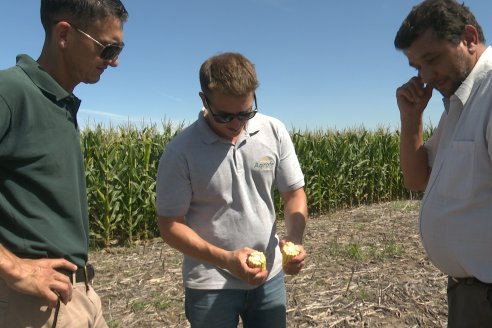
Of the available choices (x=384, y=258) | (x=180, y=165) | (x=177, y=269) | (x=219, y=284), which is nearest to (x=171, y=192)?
(x=180, y=165)

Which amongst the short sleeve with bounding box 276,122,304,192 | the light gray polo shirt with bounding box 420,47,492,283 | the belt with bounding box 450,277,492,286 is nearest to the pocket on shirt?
the light gray polo shirt with bounding box 420,47,492,283

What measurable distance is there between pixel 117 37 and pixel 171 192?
0.79 meters

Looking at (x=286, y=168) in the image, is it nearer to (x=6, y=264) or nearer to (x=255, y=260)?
(x=255, y=260)

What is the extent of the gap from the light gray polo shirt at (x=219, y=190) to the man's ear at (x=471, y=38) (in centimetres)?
106

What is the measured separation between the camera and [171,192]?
7.07 feet

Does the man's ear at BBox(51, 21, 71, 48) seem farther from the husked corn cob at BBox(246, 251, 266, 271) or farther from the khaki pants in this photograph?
the husked corn cob at BBox(246, 251, 266, 271)

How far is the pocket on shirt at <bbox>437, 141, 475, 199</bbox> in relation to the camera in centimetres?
186

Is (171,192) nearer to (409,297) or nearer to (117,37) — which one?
(117,37)

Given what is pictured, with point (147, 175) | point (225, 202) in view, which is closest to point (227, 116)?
point (225, 202)

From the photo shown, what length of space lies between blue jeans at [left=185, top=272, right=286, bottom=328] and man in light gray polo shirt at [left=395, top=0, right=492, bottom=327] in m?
0.86

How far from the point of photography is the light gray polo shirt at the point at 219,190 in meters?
2.18

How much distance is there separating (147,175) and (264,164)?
6747mm

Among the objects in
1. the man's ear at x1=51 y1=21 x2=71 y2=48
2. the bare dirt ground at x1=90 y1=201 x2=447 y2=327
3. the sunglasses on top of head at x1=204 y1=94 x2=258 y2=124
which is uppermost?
the man's ear at x1=51 y1=21 x2=71 y2=48

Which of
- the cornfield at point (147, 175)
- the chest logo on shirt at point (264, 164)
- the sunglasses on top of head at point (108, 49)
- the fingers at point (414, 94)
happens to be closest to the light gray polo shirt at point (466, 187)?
the fingers at point (414, 94)
